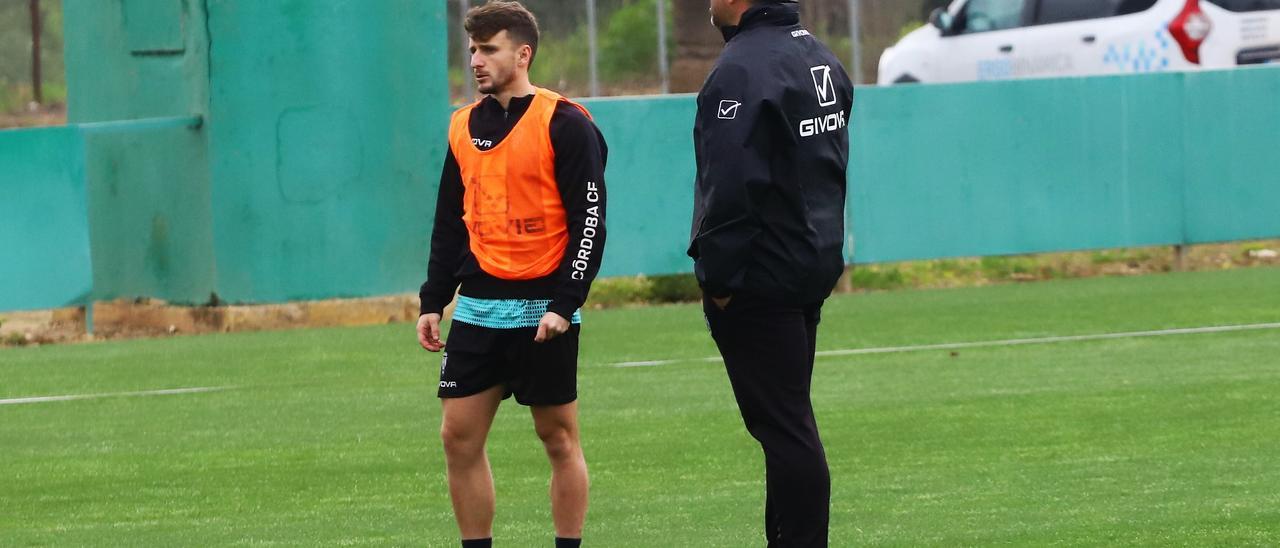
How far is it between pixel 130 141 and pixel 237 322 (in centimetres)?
166

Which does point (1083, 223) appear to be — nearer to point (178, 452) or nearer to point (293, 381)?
point (293, 381)

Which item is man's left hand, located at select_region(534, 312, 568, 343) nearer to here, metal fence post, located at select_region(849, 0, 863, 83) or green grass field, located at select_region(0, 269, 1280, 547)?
green grass field, located at select_region(0, 269, 1280, 547)

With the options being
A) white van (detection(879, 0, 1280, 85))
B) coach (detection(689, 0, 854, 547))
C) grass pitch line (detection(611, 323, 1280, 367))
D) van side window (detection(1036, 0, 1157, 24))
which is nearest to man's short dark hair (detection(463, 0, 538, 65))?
coach (detection(689, 0, 854, 547))

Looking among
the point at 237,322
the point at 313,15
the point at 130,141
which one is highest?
the point at 313,15

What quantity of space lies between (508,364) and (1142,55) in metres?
15.7

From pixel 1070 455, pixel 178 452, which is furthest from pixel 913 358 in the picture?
pixel 178 452

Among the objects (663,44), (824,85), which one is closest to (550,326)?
(824,85)

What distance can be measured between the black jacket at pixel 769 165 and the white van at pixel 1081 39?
13297 millimetres

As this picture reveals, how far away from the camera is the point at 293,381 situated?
1155 centimetres

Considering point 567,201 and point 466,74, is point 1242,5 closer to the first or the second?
point 466,74

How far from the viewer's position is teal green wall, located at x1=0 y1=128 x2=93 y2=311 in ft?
45.3

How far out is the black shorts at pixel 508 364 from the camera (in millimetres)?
5812

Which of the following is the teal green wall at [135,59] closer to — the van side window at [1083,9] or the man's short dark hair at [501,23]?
the man's short dark hair at [501,23]

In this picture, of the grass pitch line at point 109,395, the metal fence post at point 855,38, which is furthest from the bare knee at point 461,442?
the metal fence post at point 855,38
